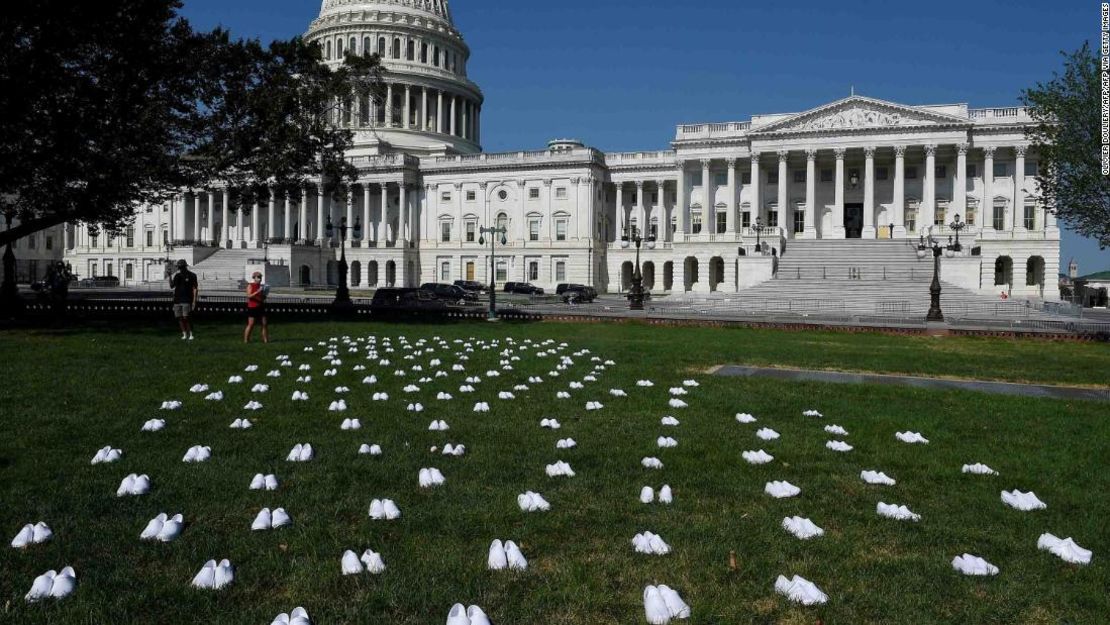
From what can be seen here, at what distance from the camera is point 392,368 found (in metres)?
16.1

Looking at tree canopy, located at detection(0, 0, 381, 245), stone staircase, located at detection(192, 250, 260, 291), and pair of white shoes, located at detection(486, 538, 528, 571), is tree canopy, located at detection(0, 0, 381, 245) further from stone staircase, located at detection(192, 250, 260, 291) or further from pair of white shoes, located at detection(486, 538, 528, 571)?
stone staircase, located at detection(192, 250, 260, 291)

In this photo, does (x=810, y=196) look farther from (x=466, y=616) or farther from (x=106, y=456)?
(x=466, y=616)

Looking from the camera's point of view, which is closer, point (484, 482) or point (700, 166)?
point (484, 482)

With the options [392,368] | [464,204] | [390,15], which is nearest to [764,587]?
[392,368]

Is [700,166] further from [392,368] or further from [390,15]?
[392,368]

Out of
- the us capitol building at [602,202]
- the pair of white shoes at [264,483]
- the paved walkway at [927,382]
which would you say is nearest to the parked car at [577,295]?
the us capitol building at [602,202]

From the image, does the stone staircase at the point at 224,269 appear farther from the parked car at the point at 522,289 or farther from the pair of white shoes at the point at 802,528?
the pair of white shoes at the point at 802,528

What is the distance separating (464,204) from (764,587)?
324 feet

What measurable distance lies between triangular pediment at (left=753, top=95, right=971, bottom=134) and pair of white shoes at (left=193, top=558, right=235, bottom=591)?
77.4m

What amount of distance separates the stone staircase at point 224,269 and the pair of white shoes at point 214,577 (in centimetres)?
9467

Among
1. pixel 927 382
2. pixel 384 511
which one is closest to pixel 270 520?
pixel 384 511

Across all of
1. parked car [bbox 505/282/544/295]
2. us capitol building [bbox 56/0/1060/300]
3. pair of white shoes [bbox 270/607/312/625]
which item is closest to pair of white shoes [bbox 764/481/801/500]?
pair of white shoes [bbox 270/607/312/625]

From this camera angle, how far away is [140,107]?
26.9 metres

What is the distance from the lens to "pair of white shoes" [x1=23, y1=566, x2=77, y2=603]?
468 centimetres
